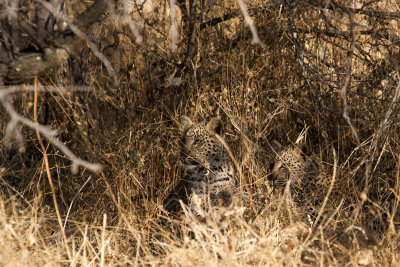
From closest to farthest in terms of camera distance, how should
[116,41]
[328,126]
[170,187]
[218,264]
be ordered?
[218,264] → [170,187] → [328,126] → [116,41]

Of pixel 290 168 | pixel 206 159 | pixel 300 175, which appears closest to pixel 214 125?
pixel 206 159

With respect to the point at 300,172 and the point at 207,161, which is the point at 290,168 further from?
the point at 207,161

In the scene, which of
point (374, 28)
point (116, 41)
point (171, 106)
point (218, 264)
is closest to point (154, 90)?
point (171, 106)

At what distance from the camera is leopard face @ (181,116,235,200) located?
15.4 feet

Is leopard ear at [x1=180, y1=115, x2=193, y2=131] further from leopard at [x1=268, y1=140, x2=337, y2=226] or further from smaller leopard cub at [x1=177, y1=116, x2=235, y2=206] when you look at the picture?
leopard at [x1=268, y1=140, x2=337, y2=226]

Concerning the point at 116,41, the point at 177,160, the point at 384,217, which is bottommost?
the point at 384,217

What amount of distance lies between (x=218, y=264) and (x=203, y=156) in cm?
157

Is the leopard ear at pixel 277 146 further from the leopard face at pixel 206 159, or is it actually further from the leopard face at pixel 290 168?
the leopard face at pixel 206 159

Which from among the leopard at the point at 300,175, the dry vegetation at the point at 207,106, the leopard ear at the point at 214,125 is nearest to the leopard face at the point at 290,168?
the leopard at the point at 300,175

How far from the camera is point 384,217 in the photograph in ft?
16.2

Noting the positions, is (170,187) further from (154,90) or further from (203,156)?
(154,90)

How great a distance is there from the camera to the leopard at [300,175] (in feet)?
16.1

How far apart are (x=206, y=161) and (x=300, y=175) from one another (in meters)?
0.92

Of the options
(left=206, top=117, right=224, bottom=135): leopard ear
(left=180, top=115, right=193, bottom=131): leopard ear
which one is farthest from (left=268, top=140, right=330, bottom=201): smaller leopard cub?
(left=180, top=115, right=193, bottom=131): leopard ear
